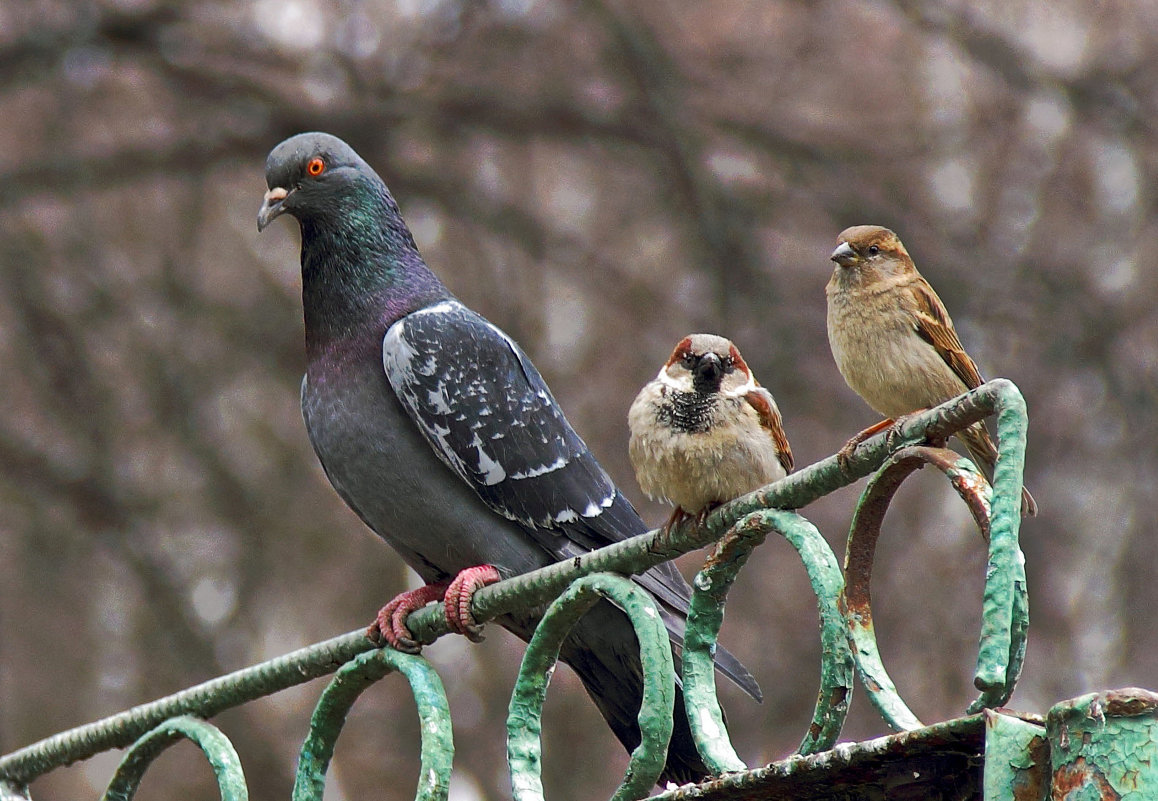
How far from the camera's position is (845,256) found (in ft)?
9.73

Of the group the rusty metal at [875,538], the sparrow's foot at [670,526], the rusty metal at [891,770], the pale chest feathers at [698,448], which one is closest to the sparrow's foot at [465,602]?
the pale chest feathers at [698,448]

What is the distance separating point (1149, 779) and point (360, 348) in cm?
293

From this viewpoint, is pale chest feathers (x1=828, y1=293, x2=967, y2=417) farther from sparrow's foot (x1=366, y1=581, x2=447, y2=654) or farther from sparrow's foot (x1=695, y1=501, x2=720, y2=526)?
sparrow's foot (x1=366, y1=581, x2=447, y2=654)

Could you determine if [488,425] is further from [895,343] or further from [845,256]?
[895,343]

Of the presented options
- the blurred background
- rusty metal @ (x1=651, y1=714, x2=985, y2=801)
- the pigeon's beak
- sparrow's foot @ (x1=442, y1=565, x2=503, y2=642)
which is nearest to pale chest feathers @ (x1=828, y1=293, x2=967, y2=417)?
sparrow's foot @ (x1=442, y1=565, x2=503, y2=642)

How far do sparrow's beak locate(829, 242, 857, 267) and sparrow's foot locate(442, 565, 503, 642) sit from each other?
0.99m

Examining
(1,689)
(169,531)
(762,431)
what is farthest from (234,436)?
(762,431)

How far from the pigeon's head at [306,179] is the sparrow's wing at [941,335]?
206 centimetres

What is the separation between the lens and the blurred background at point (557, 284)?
704 centimetres

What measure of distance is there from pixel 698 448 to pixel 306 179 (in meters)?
2.11

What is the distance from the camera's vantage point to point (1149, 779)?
145cm

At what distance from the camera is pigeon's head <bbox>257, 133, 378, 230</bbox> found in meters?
4.36

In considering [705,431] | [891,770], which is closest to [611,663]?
[705,431]

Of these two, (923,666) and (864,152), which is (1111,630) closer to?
(923,666)
